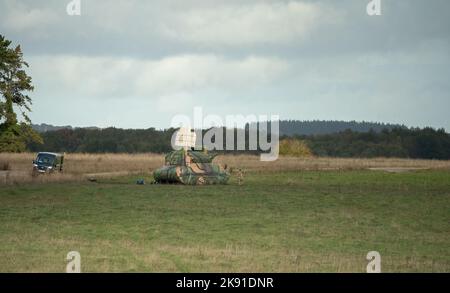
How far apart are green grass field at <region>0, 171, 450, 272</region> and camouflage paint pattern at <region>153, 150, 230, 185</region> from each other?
4.27m

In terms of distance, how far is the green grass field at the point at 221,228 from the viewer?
21.3 m

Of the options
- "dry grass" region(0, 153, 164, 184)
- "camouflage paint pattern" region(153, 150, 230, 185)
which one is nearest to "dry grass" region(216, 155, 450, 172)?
"dry grass" region(0, 153, 164, 184)

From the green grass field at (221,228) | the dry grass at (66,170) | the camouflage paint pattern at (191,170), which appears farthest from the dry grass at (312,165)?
the green grass field at (221,228)

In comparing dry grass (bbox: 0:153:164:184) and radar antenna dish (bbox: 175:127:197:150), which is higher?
radar antenna dish (bbox: 175:127:197:150)

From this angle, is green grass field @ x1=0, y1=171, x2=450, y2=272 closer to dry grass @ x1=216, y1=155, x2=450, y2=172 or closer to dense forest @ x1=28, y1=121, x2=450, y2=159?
dry grass @ x1=216, y1=155, x2=450, y2=172

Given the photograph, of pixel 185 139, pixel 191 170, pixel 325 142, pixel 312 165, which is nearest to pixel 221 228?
pixel 191 170

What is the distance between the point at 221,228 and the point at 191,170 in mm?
18761

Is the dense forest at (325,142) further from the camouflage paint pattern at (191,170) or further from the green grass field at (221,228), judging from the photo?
the green grass field at (221,228)

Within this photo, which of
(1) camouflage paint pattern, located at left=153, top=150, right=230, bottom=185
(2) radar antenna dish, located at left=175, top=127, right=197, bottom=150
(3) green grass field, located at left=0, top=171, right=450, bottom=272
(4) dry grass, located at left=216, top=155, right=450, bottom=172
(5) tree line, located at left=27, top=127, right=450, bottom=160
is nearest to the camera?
(3) green grass field, located at left=0, top=171, right=450, bottom=272

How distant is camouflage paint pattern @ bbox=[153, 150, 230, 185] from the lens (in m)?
46.6

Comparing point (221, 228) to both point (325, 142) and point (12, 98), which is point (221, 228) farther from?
point (325, 142)

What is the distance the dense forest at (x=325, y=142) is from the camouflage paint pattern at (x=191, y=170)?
101562 millimetres
